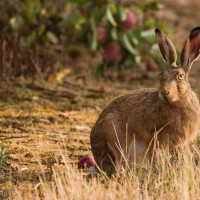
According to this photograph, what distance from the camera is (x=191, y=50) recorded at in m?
5.72

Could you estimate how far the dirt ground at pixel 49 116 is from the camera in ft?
19.3

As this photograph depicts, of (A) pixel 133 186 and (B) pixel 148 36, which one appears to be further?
(B) pixel 148 36

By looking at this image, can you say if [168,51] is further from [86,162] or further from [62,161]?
[62,161]

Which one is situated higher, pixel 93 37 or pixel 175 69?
pixel 93 37

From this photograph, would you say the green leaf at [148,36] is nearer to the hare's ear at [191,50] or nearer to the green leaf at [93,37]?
the green leaf at [93,37]

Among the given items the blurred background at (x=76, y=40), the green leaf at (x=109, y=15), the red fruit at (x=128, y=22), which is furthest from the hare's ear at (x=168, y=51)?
the red fruit at (x=128, y=22)

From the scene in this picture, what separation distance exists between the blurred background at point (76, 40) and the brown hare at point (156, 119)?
9.29ft

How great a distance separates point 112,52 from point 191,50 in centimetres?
376

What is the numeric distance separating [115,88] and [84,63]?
1301mm

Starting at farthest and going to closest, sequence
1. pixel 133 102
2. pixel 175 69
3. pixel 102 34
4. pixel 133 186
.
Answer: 1. pixel 102 34
2. pixel 133 102
3. pixel 175 69
4. pixel 133 186

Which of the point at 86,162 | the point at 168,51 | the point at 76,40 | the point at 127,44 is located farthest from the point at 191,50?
the point at 76,40

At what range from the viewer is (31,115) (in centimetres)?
740

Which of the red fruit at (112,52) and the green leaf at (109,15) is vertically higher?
the green leaf at (109,15)

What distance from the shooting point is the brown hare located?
18.2ft
